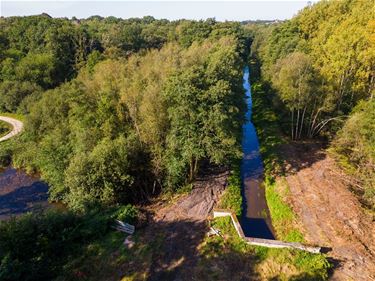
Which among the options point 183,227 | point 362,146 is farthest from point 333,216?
point 183,227

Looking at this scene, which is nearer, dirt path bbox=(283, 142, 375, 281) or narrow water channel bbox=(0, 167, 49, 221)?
dirt path bbox=(283, 142, 375, 281)

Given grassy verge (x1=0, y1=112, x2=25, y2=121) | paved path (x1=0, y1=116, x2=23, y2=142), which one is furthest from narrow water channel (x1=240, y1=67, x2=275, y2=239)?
grassy verge (x1=0, y1=112, x2=25, y2=121)

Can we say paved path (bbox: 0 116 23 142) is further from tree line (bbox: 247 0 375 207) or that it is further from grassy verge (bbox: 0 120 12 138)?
tree line (bbox: 247 0 375 207)

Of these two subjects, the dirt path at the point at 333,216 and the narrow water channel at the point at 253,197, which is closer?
the dirt path at the point at 333,216

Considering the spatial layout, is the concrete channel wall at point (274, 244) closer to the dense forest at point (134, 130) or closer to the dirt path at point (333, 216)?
the dirt path at point (333, 216)

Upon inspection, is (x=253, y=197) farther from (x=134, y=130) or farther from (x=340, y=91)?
(x=340, y=91)

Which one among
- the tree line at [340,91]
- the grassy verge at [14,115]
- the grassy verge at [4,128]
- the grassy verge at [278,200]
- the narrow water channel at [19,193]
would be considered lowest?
the narrow water channel at [19,193]

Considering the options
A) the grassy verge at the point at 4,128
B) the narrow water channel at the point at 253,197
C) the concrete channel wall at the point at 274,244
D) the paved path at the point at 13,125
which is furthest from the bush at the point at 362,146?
the grassy verge at the point at 4,128
